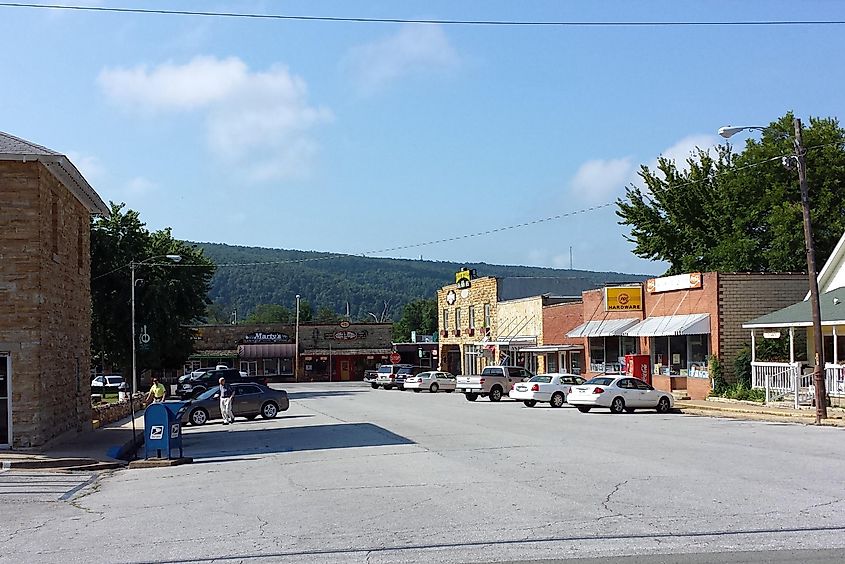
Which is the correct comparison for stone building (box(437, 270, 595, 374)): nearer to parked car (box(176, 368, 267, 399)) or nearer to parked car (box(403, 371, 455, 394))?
parked car (box(403, 371, 455, 394))

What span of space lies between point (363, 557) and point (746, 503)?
5373 millimetres

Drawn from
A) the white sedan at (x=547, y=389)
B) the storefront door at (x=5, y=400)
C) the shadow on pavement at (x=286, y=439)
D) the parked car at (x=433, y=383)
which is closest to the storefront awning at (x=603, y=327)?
the white sedan at (x=547, y=389)

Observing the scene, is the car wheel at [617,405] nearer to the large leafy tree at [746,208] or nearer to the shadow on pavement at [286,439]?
the shadow on pavement at [286,439]

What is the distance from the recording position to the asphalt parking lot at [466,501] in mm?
9906

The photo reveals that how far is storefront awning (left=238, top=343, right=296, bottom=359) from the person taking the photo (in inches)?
3910

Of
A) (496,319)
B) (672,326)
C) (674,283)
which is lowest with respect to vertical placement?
(672,326)

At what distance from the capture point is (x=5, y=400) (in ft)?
69.8

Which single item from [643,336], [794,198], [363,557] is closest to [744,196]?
[794,198]

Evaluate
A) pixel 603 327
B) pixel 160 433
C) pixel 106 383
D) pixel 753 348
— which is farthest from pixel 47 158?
pixel 106 383

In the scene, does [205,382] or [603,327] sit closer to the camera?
[603,327]

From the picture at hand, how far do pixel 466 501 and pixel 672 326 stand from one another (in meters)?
31.3

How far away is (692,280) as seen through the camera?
42000mm

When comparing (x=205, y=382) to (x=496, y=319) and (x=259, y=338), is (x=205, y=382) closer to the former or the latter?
(x=496, y=319)

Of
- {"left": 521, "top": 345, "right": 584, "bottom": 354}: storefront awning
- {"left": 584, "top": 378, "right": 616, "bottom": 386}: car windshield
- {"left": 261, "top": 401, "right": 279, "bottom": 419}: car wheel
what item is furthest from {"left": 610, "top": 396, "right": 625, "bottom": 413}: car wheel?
{"left": 521, "top": 345, "right": 584, "bottom": 354}: storefront awning
